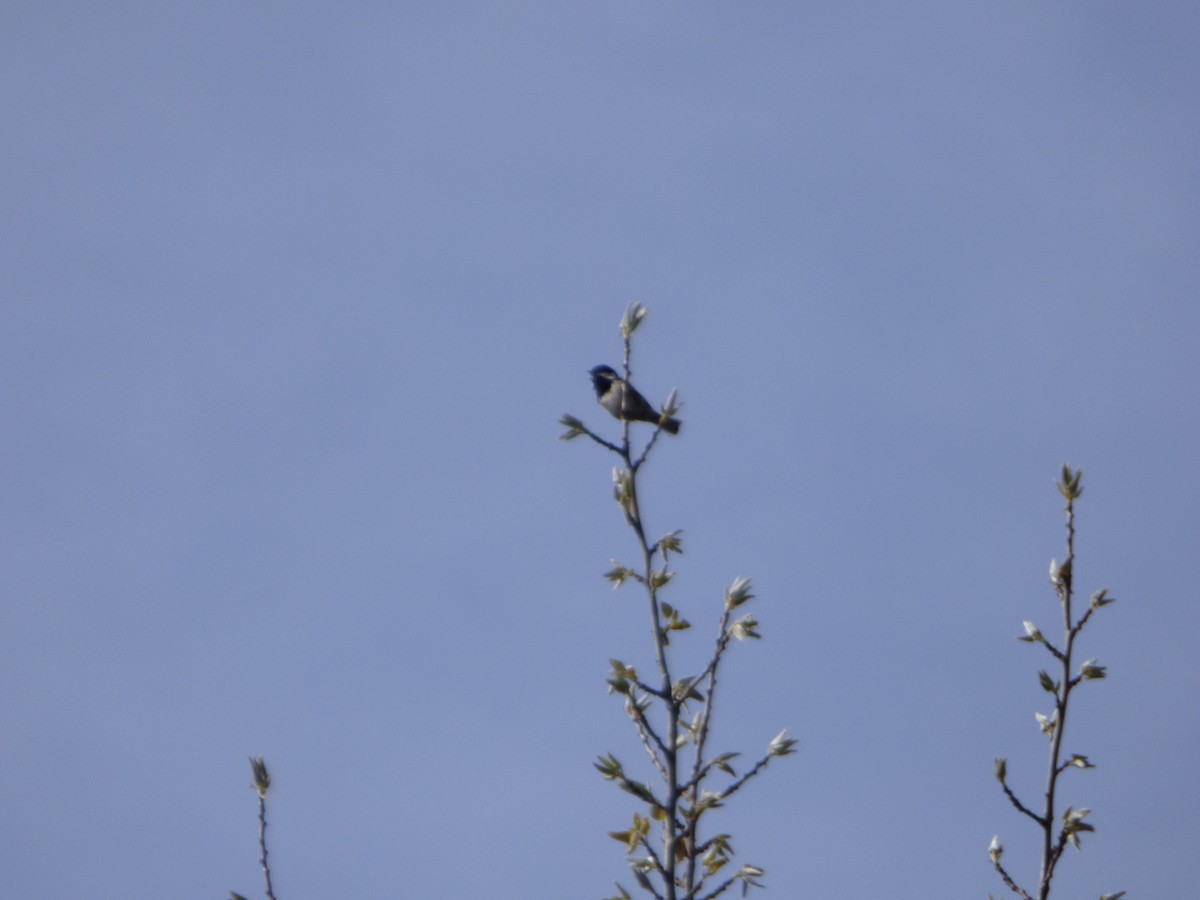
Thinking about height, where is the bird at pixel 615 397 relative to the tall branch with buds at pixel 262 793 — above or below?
above

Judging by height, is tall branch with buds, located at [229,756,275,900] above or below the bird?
below

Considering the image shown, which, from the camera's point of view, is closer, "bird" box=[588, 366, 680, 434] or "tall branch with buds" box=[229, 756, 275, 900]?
"tall branch with buds" box=[229, 756, 275, 900]

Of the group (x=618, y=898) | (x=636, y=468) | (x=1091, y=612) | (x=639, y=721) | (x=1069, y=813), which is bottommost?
(x=618, y=898)

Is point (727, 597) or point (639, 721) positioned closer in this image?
point (639, 721)

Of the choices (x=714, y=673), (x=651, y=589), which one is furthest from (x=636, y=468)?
(x=714, y=673)

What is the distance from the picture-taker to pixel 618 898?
203 inches

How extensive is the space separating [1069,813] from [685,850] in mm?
1743

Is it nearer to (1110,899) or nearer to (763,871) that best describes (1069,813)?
(1110,899)

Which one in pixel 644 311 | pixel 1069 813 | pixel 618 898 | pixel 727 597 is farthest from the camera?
pixel 644 311

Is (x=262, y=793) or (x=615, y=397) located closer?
(x=262, y=793)

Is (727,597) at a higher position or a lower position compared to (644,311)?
lower

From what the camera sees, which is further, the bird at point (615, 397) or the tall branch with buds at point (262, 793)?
→ the bird at point (615, 397)

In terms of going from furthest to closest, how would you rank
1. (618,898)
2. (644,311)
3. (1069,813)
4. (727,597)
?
(644,311)
(727,597)
(1069,813)
(618,898)

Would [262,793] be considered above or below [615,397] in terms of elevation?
below
